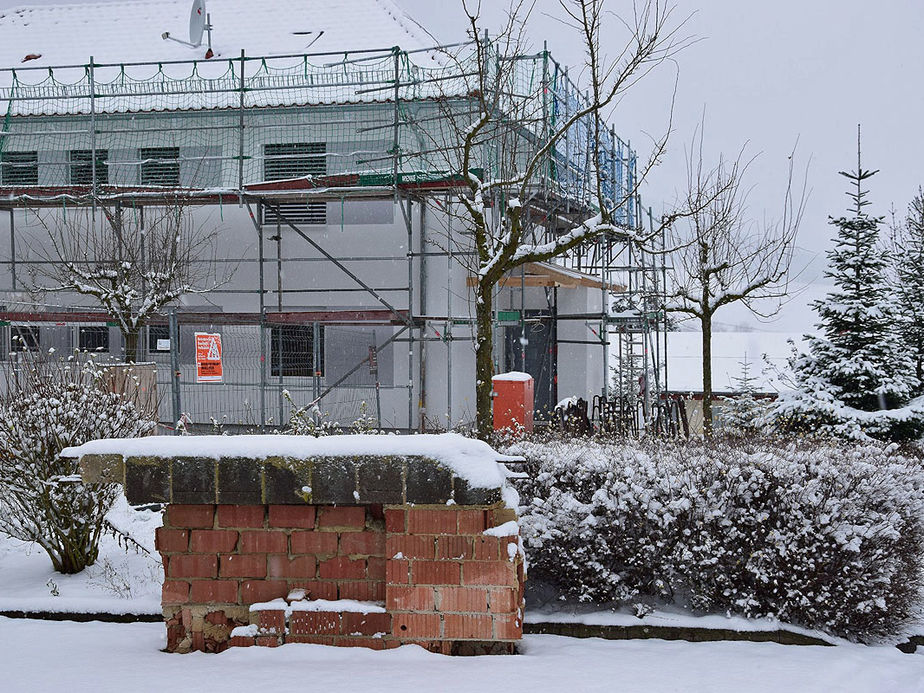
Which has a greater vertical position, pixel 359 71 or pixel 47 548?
pixel 359 71

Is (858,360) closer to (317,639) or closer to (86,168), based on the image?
(317,639)

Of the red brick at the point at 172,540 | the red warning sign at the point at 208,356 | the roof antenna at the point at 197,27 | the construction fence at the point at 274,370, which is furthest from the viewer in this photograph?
the roof antenna at the point at 197,27

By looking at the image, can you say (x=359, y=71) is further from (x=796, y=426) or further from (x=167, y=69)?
(x=796, y=426)

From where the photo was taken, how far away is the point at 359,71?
55.6 ft

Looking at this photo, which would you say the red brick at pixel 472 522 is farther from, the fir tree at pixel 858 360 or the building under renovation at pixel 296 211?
the building under renovation at pixel 296 211

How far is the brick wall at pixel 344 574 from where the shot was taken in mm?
3301

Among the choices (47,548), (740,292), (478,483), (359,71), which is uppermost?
(359,71)

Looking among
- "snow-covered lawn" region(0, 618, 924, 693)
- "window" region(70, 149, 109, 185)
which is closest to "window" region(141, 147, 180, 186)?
"window" region(70, 149, 109, 185)

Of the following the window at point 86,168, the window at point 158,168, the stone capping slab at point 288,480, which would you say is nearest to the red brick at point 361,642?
the stone capping slab at point 288,480

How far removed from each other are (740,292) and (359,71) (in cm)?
854

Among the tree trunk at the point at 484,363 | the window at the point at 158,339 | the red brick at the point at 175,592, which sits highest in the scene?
the window at the point at 158,339

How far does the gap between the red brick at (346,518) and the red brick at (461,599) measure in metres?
0.41

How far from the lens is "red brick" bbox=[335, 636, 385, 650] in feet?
10.9

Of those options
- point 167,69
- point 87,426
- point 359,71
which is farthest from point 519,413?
point 167,69
